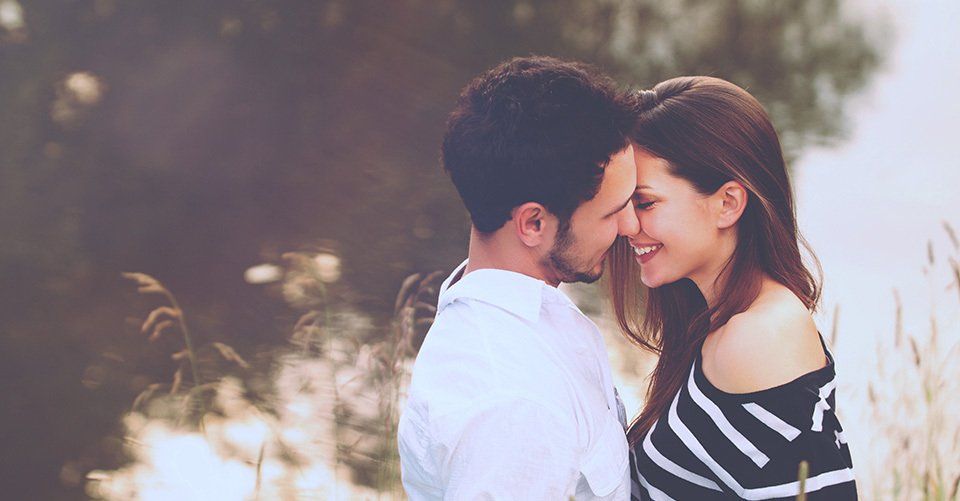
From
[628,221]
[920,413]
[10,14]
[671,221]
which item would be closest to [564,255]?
[628,221]

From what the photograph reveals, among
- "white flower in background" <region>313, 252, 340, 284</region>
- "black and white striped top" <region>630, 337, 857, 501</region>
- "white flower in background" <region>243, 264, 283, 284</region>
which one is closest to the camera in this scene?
"black and white striped top" <region>630, 337, 857, 501</region>

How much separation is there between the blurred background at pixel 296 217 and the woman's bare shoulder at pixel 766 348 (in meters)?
0.93

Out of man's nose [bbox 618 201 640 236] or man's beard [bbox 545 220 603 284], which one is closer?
man's beard [bbox 545 220 603 284]

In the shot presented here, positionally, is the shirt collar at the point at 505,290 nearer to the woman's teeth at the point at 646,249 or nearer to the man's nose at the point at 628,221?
the man's nose at the point at 628,221

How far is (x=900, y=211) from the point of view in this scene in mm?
5293

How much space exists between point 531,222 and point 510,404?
1.07 ft

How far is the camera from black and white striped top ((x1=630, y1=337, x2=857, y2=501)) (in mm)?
1652

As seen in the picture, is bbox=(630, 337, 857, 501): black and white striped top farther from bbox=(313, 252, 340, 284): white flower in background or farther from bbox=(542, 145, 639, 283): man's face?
bbox=(313, 252, 340, 284): white flower in background

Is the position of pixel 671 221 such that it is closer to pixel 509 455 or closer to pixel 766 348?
pixel 766 348

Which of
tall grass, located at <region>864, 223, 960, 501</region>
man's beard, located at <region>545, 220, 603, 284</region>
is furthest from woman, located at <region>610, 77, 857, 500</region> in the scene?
tall grass, located at <region>864, 223, 960, 501</region>

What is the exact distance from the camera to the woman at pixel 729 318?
1.66 metres

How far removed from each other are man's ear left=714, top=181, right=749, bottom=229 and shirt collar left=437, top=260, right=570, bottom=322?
0.46 m

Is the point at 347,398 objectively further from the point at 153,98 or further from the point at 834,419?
the point at 834,419

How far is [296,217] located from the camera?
5.02m
